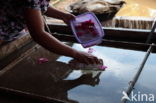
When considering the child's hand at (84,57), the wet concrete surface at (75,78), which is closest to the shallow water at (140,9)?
the wet concrete surface at (75,78)

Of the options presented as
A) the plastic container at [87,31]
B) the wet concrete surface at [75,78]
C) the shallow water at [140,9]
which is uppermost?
the plastic container at [87,31]

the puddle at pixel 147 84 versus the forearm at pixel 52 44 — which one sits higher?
the forearm at pixel 52 44

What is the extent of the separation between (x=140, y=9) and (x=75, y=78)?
334 centimetres

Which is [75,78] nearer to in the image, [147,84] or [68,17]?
[147,84]

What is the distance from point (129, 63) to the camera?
201 cm

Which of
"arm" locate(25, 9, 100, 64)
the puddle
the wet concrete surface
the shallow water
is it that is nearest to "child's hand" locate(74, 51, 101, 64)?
"arm" locate(25, 9, 100, 64)

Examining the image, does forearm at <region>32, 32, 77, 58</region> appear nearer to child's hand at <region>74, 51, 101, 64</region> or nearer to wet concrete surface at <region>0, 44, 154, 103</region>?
child's hand at <region>74, 51, 101, 64</region>

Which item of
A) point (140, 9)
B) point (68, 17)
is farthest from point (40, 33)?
point (140, 9)

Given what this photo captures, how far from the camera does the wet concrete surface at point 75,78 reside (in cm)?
168

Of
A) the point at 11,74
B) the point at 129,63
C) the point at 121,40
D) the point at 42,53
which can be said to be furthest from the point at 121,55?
the point at 11,74

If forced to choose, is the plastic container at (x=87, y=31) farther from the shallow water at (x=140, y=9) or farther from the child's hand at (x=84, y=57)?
the shallow water at (x=140, y=9)

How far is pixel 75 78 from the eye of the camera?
6.14ft

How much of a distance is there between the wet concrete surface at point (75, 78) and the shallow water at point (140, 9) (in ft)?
7.11

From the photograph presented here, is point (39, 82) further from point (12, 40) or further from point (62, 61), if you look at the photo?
point (12, 40)
